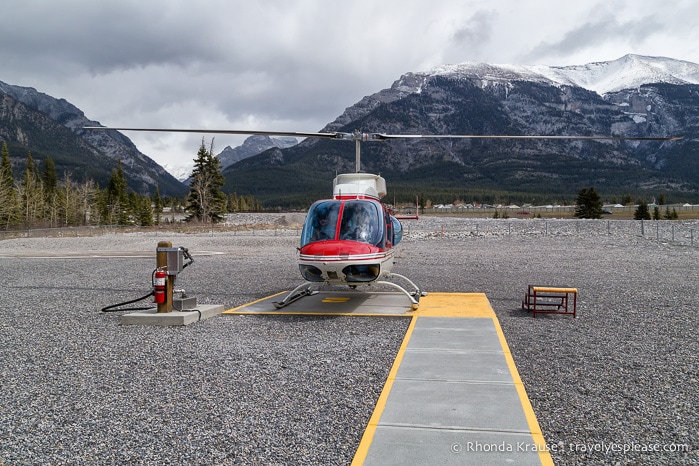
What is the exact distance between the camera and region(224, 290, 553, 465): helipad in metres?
4.16

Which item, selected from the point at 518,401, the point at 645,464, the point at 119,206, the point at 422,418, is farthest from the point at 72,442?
the point at 119,206

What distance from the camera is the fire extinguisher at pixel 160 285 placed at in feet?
31.0

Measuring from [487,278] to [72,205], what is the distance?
81268 mm

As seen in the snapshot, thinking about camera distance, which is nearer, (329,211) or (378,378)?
(378,378)

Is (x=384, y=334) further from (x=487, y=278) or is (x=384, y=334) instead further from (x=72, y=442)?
(x=487, y=278)

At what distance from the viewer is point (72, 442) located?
4.44 m

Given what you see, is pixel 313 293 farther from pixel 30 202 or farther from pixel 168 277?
pixel 30 202

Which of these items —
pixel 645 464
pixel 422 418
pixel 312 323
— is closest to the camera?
pixel 645 464

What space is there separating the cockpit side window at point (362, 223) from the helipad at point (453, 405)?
1.96 meters

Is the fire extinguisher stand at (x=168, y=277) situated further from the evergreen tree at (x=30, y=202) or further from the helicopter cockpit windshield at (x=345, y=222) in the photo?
the evergreen tree at (x=30, y=202)

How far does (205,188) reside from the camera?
6475cm

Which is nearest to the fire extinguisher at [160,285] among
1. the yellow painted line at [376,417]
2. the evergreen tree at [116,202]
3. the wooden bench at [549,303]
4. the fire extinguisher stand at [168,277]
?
the fire extinguisher stand at [168,277]

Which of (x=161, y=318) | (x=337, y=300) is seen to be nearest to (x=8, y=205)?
(x=337, y=300)

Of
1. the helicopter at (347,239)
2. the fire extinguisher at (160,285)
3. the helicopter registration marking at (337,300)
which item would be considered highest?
the helicopter at (347,239)
